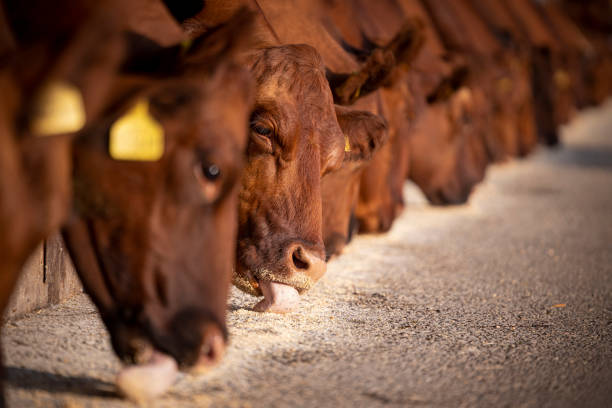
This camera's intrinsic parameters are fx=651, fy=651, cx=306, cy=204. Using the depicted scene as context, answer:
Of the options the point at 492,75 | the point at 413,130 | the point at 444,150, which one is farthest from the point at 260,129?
the point at 492,75

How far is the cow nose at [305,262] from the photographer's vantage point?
2.87m

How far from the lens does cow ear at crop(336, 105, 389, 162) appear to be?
375 cm

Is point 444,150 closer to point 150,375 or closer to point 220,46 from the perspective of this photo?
point 220,46

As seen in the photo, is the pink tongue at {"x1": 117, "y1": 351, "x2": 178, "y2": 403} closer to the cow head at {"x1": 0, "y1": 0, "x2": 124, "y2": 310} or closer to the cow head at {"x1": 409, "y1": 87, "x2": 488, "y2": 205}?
the cow head at {"x1": 0, "y1": 0, "x2": 124, "y2": 310}

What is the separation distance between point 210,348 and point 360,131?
84.5 inches

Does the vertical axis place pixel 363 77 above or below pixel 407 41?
below

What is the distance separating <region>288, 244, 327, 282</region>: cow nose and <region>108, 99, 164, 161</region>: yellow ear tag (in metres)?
1.15

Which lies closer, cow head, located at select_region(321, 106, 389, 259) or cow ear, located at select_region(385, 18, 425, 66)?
cow head, located at select_region(321, 106, 389, 259)

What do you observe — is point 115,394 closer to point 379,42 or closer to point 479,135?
point 379,42

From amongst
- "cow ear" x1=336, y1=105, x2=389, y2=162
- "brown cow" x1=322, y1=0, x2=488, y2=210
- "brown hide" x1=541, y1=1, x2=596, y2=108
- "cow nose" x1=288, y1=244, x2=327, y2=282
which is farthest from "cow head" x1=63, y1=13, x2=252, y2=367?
"brown hide" x1=541, y1=1, x2=596, y2=108

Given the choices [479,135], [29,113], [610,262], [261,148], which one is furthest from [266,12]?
[479,135]

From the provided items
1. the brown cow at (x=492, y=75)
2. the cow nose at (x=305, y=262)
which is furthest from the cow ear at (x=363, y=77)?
the brown cow at (x=492, y=75)

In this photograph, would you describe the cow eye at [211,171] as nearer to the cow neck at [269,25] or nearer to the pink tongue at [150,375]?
the pink tongue at [150,375]

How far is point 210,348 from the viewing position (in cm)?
192
